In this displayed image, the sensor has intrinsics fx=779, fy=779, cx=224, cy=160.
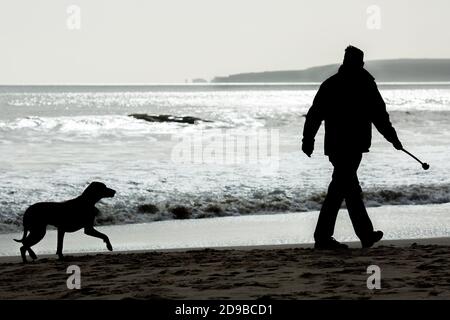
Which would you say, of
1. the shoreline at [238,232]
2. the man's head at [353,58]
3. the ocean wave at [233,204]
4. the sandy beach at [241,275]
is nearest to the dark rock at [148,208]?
the ocean wave at [233,204]

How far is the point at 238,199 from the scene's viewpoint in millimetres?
13445

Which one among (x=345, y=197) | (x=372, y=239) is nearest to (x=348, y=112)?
(x=345, y=197)

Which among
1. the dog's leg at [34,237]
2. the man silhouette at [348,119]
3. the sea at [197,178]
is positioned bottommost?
the sea at [197,178]

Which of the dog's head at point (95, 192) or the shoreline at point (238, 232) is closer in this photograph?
the dog's head at point (95, 192)

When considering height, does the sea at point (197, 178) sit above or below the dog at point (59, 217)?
below

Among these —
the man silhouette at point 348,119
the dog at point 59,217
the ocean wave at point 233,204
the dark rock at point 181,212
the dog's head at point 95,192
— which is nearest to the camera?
the man silhouette at point 348,119

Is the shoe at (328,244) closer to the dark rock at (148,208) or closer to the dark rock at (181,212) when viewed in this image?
the dark rock at (181,212)

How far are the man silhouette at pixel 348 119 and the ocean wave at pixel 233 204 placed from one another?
541 centimetres

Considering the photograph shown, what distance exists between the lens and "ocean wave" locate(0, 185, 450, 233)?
40.0 feet

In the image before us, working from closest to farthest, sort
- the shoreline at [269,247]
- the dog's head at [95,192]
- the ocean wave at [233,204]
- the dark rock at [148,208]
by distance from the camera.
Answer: the dog's head at [95,192] < the shoreline at [269,247] < the ocean wave at [233,204] < the dark rock at [148,208]

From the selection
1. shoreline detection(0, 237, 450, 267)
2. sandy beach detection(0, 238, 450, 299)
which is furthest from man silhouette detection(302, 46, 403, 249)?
shoreline detection(0, 237, 450, 267)

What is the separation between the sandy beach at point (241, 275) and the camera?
205 inches
